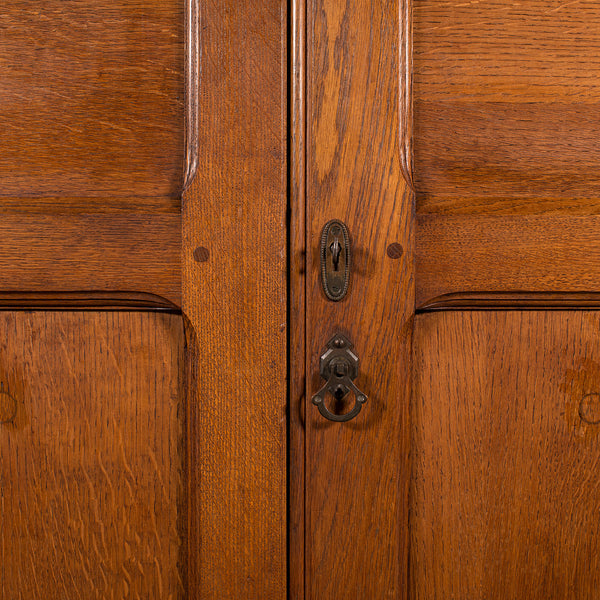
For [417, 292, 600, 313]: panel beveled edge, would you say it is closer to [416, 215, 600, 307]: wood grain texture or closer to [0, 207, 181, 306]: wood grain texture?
[416, 215, 600, 307]: wood grain texture

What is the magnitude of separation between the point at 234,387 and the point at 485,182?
293 mm

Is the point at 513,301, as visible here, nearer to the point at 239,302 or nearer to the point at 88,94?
the point at 239,302

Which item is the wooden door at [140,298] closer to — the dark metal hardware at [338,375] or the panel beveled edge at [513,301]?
the dark metal hardware at [338,375]

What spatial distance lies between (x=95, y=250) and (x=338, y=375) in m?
0.24

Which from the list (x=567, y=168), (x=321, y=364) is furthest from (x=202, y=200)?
(x=567, y=168)

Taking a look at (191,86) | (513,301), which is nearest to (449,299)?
(513,301)

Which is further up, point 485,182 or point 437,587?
point 485,182

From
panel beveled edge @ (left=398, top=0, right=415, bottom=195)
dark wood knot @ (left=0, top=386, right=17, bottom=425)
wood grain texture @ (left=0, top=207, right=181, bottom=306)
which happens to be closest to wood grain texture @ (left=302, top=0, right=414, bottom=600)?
panel beveled edge @ (left=398, top=0, right=415, bottom=195)

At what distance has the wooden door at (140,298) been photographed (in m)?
0.43

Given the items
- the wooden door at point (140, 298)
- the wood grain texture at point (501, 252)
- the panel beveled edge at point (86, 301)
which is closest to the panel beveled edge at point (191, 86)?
the wooden door at point (140, 298)

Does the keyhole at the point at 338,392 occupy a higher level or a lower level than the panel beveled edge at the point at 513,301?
lower

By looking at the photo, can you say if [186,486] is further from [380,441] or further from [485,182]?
[485,182]

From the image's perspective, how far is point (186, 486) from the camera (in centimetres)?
44

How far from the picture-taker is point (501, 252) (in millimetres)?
439
